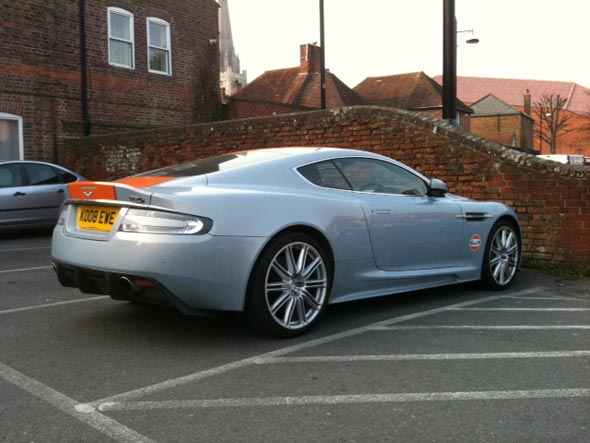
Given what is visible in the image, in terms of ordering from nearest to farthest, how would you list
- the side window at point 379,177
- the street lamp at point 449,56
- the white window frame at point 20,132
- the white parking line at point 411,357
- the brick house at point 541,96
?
the white parking line at point 411,357 < the side window at point 379,177 < the street lamp at point 449,56 < the white window frame at point 20,132 < the brick house at point 541,96

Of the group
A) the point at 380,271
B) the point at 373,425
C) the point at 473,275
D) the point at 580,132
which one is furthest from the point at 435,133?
the point at 580,132

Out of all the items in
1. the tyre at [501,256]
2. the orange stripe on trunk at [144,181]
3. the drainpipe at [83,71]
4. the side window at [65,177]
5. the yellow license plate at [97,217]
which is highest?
the drainpipe at [83,71]

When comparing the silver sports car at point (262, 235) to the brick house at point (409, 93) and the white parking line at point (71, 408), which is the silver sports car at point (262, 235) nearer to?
the white parking line at point (71, 408)

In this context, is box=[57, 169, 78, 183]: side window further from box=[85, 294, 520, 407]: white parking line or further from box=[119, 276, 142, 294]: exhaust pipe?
box=[85, 294, 520, 407]: white parking line

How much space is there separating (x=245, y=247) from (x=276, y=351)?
2.40 feet

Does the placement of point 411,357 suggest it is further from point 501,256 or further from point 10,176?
point 10,176

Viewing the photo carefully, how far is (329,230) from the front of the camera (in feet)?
15.5

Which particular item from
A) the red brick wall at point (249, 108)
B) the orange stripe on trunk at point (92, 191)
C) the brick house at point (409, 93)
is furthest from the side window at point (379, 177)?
the brick house at point (409, 93)

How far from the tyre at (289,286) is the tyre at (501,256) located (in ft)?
7.71

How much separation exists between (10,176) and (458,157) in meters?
7.93

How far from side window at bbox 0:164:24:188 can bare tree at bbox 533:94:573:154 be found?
68227mm

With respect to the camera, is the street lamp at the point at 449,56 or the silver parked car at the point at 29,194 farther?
the silver parked car at the point at 29,194

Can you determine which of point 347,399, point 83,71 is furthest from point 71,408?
point 83,71

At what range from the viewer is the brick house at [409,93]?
42.4 meters
